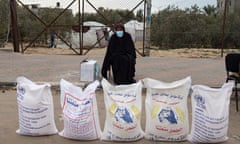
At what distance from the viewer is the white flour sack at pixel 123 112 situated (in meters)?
4.65

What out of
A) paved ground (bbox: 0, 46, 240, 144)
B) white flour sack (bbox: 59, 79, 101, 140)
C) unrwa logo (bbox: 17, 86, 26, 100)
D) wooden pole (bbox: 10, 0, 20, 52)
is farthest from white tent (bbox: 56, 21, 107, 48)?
white flour sack (bbox: 59, 79, 101, 140)

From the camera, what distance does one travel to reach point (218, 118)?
180 inches

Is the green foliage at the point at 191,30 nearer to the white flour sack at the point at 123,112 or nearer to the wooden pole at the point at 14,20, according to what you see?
the wooden pole at the point at 14,20

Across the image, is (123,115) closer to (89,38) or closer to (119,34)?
(119,34)

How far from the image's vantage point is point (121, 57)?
8.03 metres

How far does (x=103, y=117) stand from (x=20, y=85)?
1519mm

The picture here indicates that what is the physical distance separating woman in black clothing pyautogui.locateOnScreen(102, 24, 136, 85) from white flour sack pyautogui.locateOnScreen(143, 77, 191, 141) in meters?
3.30

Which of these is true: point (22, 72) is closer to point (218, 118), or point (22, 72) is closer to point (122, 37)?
point (122, 37)

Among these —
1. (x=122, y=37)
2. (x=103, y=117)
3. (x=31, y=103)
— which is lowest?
(x=103, y=117)

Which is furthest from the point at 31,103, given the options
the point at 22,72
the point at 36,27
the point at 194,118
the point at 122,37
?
the point at 36,27

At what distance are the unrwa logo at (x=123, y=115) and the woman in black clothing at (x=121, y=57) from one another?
3.41 metres

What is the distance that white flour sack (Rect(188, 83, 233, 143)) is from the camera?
15.0ft

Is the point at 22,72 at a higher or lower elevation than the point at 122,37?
lower

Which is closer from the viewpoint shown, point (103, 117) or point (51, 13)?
point (103, 117)
